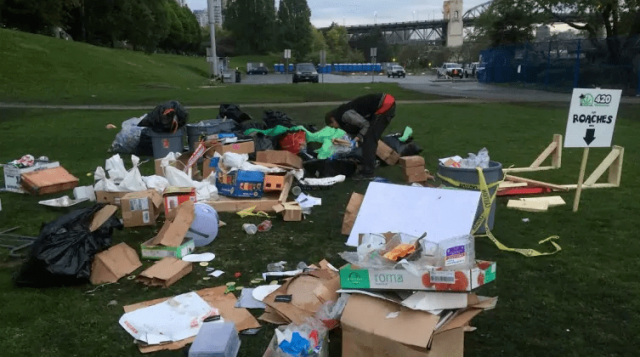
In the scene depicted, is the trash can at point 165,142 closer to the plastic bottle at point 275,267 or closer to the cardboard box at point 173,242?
the cardboard box at point 173,242

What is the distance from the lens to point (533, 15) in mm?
30812

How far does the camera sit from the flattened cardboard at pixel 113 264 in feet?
13.8

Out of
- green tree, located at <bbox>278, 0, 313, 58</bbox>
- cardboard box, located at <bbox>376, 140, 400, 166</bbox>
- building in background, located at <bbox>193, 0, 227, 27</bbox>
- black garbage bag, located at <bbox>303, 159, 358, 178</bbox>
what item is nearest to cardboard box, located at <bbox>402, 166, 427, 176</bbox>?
black garbage bag, located at <bbox>303, 159, 358, 178</bbox>

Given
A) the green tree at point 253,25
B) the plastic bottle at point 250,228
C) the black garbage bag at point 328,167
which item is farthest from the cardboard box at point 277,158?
the green tree at point 253,25

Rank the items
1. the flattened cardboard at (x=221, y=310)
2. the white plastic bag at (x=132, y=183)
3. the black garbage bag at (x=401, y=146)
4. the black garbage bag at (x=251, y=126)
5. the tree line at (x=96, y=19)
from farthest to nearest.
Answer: the tree line at (x=96, y=19), the black garbage bag at (x=251, y=126), the black garbage bag at (x=401, y=146), the white plastic bag at (x=132, y=183), the flattened cardboard at (x=221, y=310)

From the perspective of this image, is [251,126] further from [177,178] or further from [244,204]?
[244,204]

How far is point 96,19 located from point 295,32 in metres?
52.3

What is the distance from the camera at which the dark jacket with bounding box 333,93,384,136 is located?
23.0 feet

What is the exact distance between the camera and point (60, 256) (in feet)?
13.3

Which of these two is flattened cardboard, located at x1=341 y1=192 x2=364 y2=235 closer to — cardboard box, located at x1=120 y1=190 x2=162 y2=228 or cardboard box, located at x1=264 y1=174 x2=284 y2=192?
cardboard box, located at x1=264 y1=174 x2=284 y2=192

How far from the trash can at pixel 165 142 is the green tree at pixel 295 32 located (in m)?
91.0

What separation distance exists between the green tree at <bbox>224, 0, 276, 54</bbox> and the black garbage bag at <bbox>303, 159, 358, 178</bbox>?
→ 95.3m

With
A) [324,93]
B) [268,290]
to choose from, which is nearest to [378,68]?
[324,93]

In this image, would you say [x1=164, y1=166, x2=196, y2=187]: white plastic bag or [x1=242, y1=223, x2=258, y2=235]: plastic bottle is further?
[x1=164, y1=166, x2=196, y2=187]: white plastic bag
